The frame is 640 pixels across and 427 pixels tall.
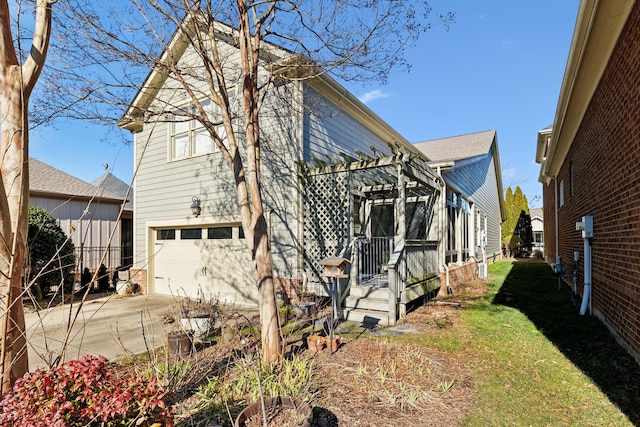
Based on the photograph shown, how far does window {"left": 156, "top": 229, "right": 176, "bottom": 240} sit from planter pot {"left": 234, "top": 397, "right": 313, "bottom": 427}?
26.6ft

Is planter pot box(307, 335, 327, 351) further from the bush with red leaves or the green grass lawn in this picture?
the bush with red leaves

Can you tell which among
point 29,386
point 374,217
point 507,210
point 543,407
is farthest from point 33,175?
point 507,210

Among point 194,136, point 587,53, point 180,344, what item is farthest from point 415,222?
point 180,344

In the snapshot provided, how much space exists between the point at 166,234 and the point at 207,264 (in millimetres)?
2140

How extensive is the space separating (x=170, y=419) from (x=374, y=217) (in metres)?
8.59

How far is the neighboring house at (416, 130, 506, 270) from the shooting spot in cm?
1113

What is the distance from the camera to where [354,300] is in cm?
688

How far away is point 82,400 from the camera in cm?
206

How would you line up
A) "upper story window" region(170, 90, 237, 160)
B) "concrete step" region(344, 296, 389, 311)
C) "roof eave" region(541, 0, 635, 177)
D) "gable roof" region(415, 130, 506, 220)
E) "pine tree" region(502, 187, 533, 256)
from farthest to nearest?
"pine tree" region(502, 187, 533, 256), "gable roof" region(415, 130, 506, 220), "upper story window" region(170, 90, 237, 160), "concrete step" region(344, 296, 389, 311), "roof eave" region(541, 0, 635, 177)

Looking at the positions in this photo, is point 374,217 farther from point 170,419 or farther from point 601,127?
point 170,419

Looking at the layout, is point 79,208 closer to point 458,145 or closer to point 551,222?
point 458,145

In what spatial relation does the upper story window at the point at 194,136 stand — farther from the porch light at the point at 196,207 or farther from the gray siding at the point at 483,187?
the gray siding at the point at 483,187

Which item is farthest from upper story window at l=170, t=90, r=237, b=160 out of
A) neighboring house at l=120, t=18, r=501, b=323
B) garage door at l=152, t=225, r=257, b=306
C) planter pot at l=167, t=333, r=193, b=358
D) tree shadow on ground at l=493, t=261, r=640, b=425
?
tree shadow on ground at l=493, t=261, r=640, b=425

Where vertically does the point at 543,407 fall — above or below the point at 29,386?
below
